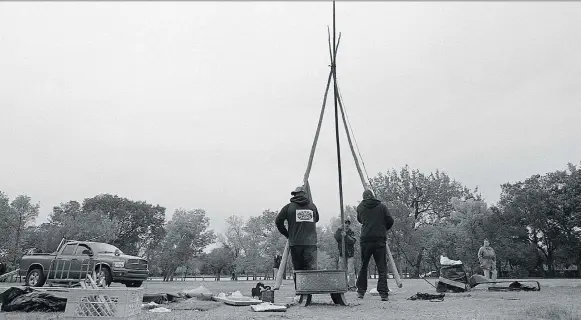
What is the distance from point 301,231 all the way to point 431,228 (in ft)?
137

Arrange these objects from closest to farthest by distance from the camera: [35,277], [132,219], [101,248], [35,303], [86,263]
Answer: [35,303] < [86,263] < [35,277] < [101,248] < [132,219]

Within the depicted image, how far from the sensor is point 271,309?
7039 mm

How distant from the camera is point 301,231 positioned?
9117 millimetres

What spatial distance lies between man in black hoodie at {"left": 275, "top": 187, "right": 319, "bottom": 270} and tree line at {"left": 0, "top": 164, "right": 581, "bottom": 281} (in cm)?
2916

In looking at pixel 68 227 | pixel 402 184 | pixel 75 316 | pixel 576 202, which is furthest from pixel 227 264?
pixel 75 316

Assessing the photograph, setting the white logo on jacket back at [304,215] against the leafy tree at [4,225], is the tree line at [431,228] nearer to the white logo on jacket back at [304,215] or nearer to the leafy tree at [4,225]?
the leafy tree at [4,225]

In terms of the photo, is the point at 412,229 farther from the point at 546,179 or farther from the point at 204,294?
the point at 204,294

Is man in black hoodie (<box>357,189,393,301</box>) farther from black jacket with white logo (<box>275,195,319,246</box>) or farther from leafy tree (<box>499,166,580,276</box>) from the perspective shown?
leafy tree (<box>499,166,580,276</box>)

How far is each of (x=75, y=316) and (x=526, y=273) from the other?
47847 millimetres

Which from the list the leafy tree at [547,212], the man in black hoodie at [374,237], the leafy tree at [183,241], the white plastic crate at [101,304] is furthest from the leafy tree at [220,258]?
the white plastic crate at [101,304]

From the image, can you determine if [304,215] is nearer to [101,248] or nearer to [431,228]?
[101,248]

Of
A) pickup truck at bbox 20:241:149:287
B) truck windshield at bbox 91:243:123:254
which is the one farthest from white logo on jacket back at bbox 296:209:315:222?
truck windshield at bbox 91:243:123:254

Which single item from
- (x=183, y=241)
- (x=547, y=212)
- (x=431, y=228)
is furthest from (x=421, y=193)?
(x=183, y=241)

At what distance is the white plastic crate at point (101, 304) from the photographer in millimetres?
4811
